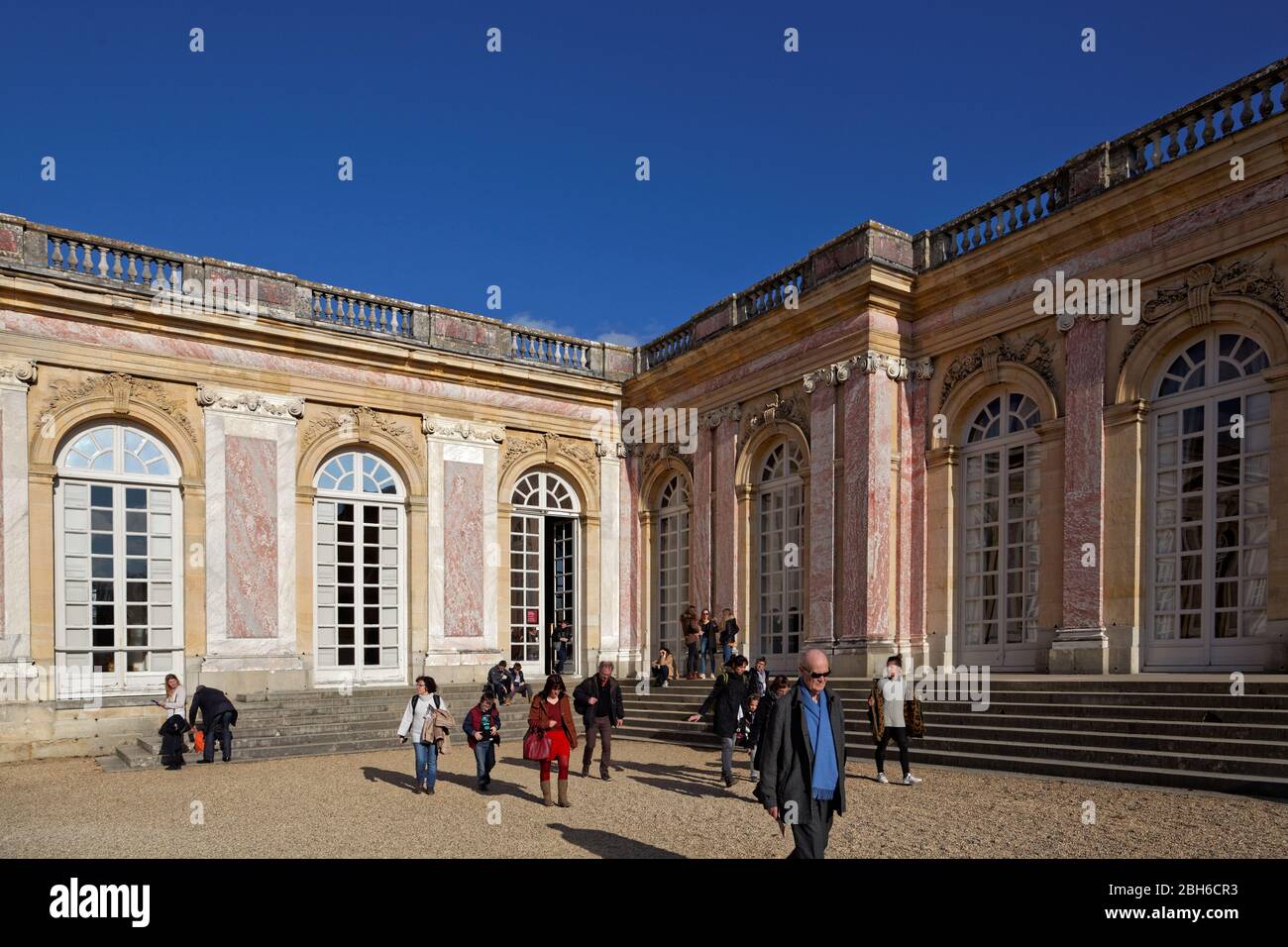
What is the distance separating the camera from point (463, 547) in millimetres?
16750

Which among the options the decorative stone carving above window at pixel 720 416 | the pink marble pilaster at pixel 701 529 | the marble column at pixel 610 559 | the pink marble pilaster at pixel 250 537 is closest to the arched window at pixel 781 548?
the decorative stone carving above window at pixel 720 416

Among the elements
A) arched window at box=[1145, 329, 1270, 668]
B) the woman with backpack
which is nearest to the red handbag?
the woman with backpack

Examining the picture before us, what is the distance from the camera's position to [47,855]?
21.6 ft

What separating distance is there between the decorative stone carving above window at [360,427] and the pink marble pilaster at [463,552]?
83 centimetres

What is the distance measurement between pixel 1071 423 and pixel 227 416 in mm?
11924

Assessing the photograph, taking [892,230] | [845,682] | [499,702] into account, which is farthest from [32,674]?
[892,230]

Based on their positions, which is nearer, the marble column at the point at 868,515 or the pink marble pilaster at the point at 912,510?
the marble column at the point at 868,515

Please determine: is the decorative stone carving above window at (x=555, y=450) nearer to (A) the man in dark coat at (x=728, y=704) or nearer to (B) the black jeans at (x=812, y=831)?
(A) the man in dark coat at (x=728, y=704)

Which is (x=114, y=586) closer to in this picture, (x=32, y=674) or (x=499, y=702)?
(x=32, y=674)

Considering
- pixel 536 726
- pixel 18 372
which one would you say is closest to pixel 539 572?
pixel 18 372

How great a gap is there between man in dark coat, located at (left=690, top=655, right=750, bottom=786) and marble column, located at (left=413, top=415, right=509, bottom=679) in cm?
736

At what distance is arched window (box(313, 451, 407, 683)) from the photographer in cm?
1566

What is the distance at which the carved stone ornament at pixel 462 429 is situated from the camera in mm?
16672
